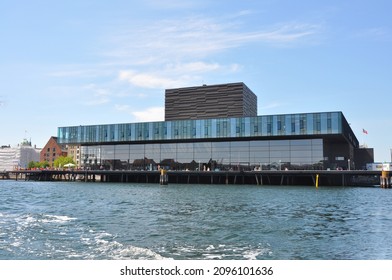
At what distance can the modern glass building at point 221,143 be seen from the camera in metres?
109

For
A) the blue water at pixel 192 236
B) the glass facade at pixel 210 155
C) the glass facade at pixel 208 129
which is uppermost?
the glass facade at pixel 208 129

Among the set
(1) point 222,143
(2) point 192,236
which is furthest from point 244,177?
(2) point 192,236

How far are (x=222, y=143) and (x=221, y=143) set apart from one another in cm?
31

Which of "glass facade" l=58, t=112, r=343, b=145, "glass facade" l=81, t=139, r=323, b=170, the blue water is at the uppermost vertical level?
"glass facade" l=58, t=112, r=343, b=145

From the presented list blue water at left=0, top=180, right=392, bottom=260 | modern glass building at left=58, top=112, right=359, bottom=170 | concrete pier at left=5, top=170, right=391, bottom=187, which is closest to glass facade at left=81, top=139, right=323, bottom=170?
modern glass building at left=58, top=112, right=359, bottom=170

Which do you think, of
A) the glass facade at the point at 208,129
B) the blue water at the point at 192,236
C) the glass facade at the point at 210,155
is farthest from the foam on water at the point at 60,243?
the glass facade at the point at 210,155

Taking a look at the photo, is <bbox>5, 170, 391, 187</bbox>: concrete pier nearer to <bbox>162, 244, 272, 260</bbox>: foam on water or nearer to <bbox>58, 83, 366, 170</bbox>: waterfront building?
<bbox>58, 83, 366, 170</bbox>: waterfront building

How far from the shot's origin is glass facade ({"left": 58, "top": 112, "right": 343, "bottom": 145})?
348 ft

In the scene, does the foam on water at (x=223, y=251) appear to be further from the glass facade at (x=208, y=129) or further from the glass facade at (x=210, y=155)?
the glass facade at (x=210, y=155)

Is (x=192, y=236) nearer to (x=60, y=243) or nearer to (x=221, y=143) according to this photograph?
(x=60, y=243)

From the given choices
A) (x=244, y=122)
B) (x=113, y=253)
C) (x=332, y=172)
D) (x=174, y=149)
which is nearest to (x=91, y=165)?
(x=174, y=149)
